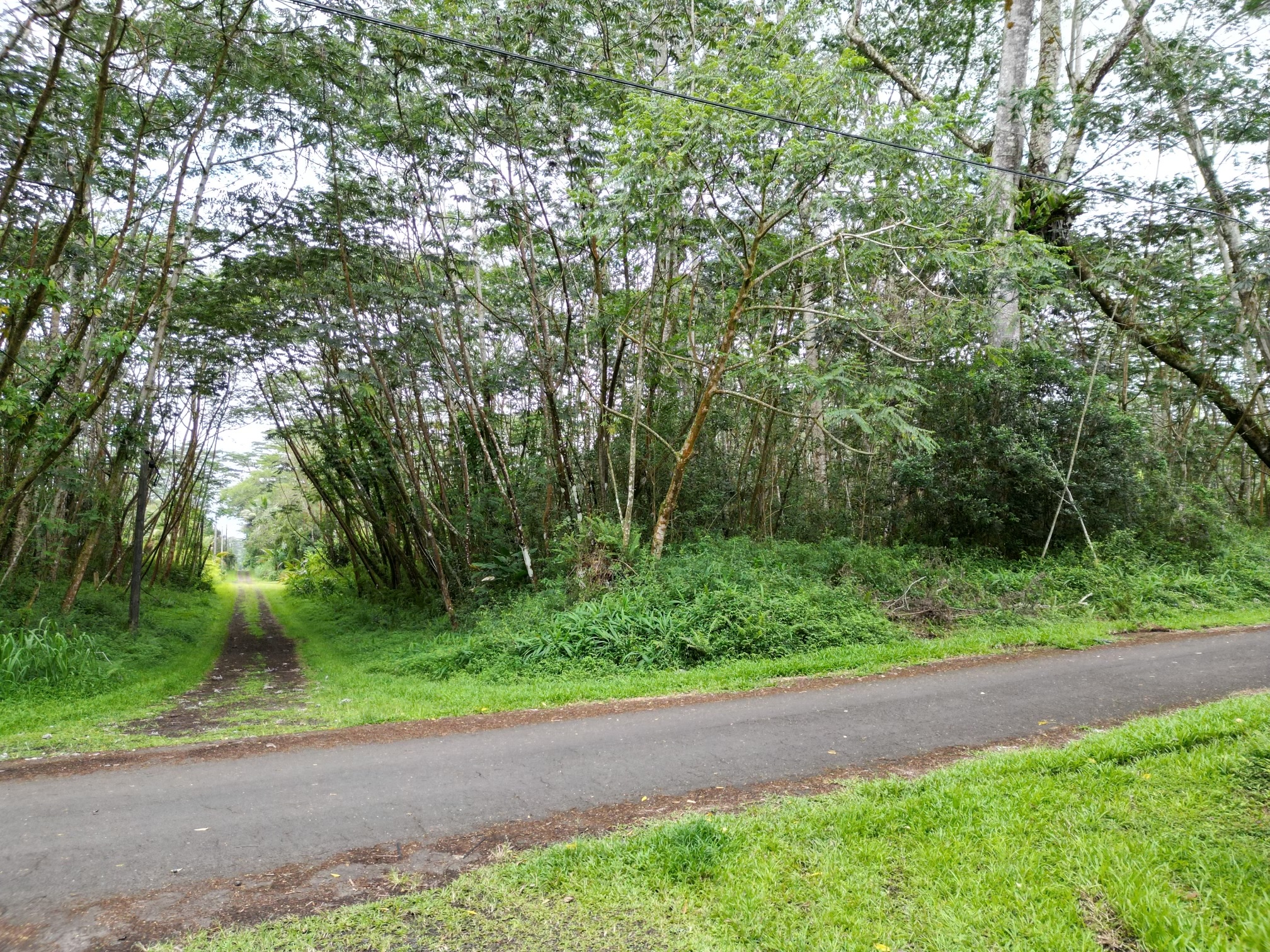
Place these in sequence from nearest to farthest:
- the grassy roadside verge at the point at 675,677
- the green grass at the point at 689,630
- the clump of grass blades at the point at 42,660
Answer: the grassy roadside verge at the point at 675,677 < the green grass at the point at 689,630 < the clump of grass blades at the point at 42,660

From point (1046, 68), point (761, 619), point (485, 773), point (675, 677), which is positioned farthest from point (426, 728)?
point (1046, 68)

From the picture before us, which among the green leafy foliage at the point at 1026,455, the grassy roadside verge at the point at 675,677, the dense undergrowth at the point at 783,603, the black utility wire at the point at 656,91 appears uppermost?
the black utility wire at the point at 656,91

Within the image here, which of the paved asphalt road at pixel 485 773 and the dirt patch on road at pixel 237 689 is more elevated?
the paved asphalt road at pixel 485 773

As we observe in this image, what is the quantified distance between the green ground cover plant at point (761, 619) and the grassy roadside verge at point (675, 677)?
3cm

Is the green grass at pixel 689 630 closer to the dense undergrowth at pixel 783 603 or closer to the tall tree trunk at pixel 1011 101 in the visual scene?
the dense undergrowth at pixel 783 603

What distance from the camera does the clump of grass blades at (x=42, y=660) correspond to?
289 inches

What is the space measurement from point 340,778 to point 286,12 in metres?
9.16

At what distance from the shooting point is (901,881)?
2795 mm

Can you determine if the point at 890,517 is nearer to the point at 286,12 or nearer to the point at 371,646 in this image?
the point at 371,646

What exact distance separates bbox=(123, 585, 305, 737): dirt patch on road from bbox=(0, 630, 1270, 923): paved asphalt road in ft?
6.35

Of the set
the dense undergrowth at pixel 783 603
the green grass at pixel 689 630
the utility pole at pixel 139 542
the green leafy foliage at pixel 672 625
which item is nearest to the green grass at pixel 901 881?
the green grass at pixel 689 630

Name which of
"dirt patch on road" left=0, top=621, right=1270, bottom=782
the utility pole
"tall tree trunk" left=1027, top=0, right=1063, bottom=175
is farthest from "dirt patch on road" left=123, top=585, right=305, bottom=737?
"tall tree trunk" left=1027, top=0, right=1063, bottom=175

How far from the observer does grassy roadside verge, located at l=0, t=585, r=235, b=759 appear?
18.3ft

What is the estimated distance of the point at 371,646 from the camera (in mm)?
12305
